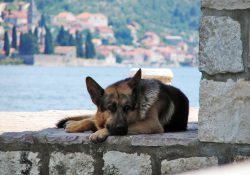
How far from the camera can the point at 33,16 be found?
97875mm

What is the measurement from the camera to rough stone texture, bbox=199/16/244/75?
5.19 m

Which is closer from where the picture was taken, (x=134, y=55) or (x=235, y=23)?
(x=235, y=23)

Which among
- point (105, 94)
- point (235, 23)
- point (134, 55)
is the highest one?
point (235, 23)

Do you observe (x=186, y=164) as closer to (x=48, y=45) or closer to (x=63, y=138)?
(x=63, y=138)

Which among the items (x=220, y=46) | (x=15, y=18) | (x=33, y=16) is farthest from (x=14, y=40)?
(x=220, y=46)

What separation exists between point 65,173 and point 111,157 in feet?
1.20

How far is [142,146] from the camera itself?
552 centimetres

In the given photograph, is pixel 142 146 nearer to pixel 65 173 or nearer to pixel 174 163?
pixel 174 163

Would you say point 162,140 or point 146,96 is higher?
point 146,96

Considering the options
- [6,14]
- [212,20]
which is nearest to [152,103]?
[212,20]

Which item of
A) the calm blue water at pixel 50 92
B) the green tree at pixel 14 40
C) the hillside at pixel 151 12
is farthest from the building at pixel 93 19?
the green tree at pixel 14 40

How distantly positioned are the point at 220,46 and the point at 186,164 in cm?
82

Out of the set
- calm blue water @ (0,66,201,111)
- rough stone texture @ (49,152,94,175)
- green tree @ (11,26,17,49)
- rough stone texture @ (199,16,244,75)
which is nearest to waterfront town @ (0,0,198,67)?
calm blue water @ (0,66,201,111)

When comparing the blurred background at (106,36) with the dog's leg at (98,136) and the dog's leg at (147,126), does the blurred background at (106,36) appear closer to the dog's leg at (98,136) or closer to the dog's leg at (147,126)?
the dog's leg at (147,126)
